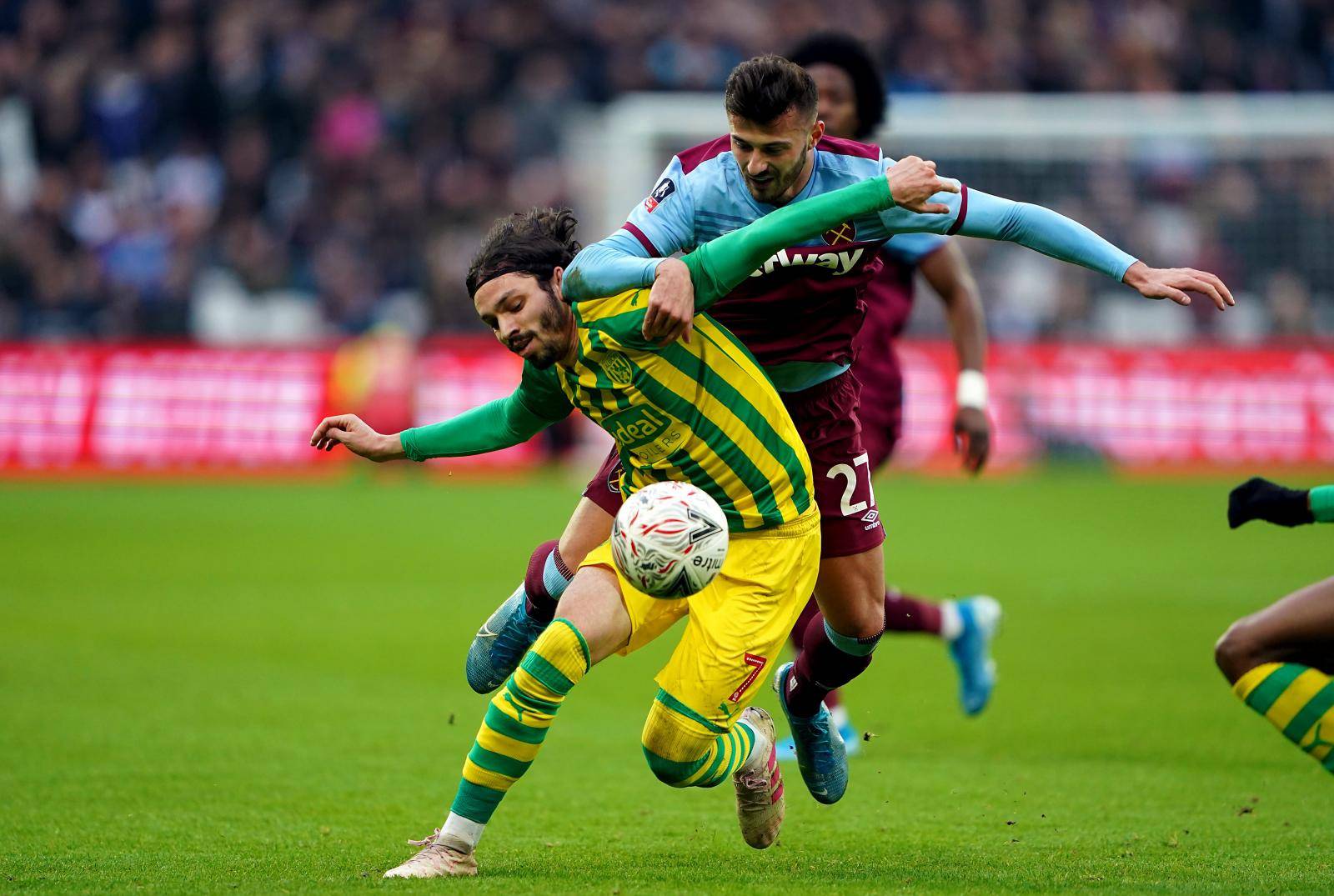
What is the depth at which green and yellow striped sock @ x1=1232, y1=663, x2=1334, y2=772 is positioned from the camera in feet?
16.4

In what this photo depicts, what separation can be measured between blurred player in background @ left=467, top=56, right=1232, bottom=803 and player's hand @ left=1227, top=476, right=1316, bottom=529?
60cm

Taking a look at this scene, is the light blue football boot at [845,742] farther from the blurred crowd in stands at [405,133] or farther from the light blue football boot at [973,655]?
the blurred crowd in stands at [405,133]

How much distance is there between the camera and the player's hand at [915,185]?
458 cm

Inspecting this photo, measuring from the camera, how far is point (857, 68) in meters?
7.22

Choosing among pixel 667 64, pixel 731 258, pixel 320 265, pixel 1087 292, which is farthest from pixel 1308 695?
pixel 667 64

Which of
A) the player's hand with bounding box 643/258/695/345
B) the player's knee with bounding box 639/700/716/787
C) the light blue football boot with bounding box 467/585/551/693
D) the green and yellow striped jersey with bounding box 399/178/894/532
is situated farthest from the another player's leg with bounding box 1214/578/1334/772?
the light blue football boot with bounding box 467/585/551/693

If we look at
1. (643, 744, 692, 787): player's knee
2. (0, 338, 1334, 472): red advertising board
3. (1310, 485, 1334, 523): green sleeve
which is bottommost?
(0, 338, 1334, 472): red advertising board

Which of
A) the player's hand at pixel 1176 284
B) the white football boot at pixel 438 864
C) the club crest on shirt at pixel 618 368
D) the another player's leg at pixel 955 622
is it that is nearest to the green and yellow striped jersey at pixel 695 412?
the club crest on shirt at pixel 618 368

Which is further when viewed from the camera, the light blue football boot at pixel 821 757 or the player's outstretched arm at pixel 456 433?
the light blue football boot at pixel 821 757

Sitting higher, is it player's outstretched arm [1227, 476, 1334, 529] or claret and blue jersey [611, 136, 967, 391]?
claret and blue jersey [611, 136, 967, 391]

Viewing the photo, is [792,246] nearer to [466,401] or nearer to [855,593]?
[855,593]

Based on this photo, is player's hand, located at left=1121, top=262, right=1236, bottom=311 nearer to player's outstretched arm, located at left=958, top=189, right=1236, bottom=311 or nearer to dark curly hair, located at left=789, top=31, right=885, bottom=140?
player's outstretched arm, located at left=958, top=189, right=1236, bottom=311

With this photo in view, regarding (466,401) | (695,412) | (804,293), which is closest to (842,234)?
(804,293)

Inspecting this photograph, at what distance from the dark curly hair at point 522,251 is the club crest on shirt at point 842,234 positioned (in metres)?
0.77
